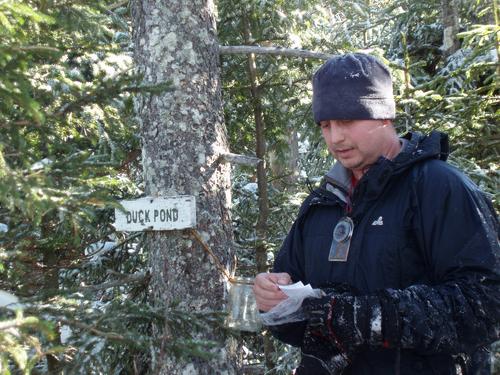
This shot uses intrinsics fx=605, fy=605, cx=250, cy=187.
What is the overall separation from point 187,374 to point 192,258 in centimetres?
76

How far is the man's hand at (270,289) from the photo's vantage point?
2.60 meters

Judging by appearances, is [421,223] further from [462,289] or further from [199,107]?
[199,107]

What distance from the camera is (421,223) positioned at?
2363 millimetres

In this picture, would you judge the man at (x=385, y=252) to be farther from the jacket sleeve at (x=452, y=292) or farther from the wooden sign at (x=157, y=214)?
the wooden sign at (x=157, y=214)

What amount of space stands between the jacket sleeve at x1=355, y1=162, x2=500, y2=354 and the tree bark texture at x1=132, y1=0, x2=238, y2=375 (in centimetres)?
194

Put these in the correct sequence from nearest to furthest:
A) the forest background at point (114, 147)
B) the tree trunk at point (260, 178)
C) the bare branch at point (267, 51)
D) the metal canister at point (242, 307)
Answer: the forest background at point (114, 147)
the metal canister at point (242, 307)
the bare branch at point (267, 51)
the tree trunk at point (260, 178)

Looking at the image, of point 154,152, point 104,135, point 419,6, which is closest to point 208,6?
point 154,152

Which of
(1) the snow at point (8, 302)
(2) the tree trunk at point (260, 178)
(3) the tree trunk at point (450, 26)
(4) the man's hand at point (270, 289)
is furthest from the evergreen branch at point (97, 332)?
(3) the tree trunk at point (450, 26)

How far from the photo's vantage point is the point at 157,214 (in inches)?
157

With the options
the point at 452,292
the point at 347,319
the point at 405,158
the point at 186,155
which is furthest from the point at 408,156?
the point at 186,155

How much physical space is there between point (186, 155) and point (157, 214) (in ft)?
1.47

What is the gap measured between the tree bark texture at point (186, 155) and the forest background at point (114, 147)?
0.44 ft

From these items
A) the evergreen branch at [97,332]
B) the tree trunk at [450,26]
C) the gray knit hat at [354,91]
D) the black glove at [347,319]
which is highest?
the tree trunk at [450,26]

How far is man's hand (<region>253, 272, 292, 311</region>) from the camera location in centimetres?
260
